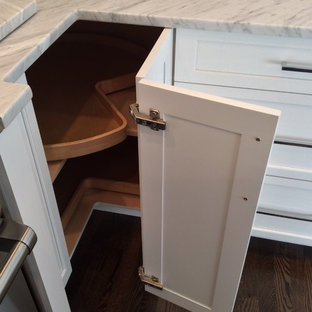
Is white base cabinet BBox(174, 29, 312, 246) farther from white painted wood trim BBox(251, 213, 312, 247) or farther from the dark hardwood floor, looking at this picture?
the dark hardwood floor

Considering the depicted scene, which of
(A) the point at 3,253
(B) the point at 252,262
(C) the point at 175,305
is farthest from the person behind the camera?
(B) the point at 252,262

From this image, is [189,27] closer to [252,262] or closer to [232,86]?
[232,86]

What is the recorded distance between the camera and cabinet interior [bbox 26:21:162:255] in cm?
110

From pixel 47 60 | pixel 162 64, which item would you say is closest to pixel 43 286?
pixel 162 64

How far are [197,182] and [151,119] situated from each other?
0.18 m

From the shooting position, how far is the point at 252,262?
132cm

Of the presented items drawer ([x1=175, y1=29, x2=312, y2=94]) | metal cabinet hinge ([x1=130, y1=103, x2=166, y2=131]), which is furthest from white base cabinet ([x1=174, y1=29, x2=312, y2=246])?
metal cabinet hinge ([x1=130, y1=103, x2=166, y2=131])

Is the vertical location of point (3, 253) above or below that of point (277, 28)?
below

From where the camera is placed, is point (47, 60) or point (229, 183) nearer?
point (229, 183)

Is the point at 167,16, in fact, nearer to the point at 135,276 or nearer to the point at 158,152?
the point at 158,152

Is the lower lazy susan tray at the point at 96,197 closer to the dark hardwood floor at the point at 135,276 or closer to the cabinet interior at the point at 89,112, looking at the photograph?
the cabinet interior at the point at 89,112

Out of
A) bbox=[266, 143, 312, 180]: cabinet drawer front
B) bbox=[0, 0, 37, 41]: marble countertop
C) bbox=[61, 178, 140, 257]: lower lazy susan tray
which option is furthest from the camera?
bbox=[61, 178, 140, 257]: lower lazy susan tray

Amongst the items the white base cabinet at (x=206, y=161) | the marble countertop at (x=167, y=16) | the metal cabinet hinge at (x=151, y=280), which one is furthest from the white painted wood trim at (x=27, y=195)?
the metal cabinet hinge at (x=151, y=280)

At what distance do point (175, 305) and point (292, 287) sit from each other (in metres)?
0.40
